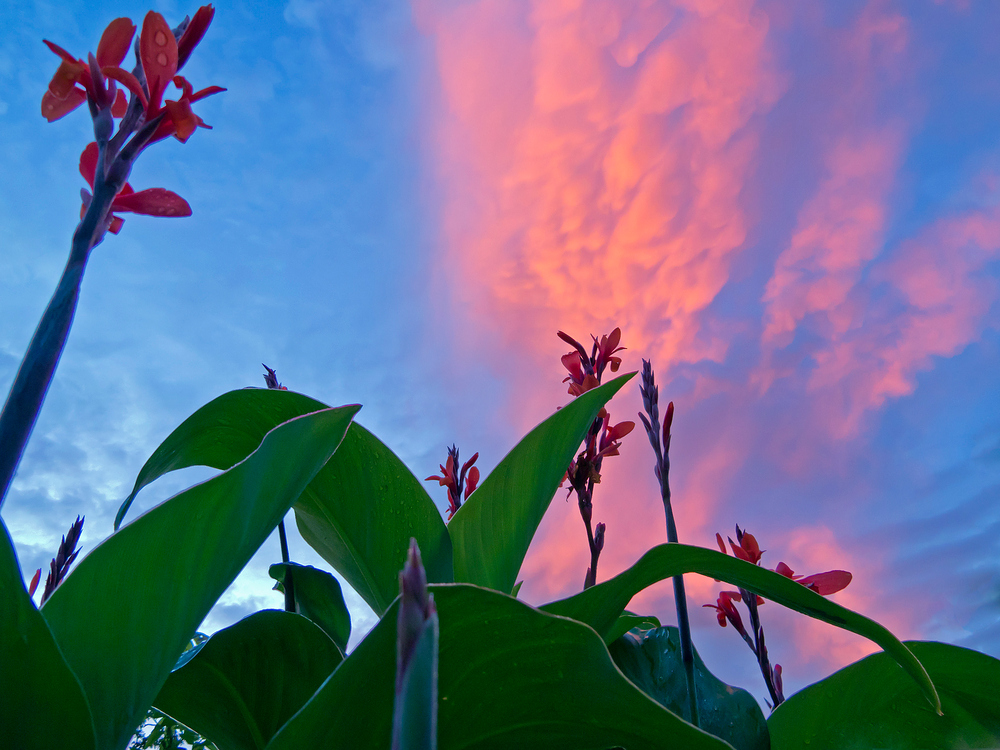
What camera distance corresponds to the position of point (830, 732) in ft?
1.87

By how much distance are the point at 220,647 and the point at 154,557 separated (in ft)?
0.83

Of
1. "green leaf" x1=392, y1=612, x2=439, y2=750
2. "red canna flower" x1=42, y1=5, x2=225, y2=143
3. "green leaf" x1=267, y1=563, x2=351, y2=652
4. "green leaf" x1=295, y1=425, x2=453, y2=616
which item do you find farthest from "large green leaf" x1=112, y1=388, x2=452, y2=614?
"green leaf" x1=392, y1=612, x2=439, y2=750

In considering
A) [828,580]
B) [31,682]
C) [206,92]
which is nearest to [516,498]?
[31,682]

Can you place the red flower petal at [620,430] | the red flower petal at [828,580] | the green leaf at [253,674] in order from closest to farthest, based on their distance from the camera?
1. the green leaf at [253,674]
2. the red flower petal at [828,580]
3. the red flower petal at [620,430]

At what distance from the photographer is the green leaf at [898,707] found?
0.51 m

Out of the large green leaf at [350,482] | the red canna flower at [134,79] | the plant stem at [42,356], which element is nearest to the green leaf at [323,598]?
the large green leaf at [350,482]

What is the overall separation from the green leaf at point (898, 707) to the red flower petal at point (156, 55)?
87cm

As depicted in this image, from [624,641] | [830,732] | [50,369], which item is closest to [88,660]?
[50,369]

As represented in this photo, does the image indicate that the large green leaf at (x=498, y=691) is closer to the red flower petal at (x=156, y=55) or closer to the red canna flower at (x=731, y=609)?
the red flower petal at (x=156, y=55)

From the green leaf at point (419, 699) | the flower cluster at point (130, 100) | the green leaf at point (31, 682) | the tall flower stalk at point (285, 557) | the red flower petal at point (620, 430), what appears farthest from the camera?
the red flower petal at point (620, 430)

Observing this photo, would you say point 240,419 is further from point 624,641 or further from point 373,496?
point 624,641

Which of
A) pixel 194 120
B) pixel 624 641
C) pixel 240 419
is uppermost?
pixel 194 120

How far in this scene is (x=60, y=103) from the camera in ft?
1.58

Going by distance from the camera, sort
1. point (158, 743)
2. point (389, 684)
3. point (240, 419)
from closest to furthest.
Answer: point (389, 684) → point (240, 419) → point (158, 743)
